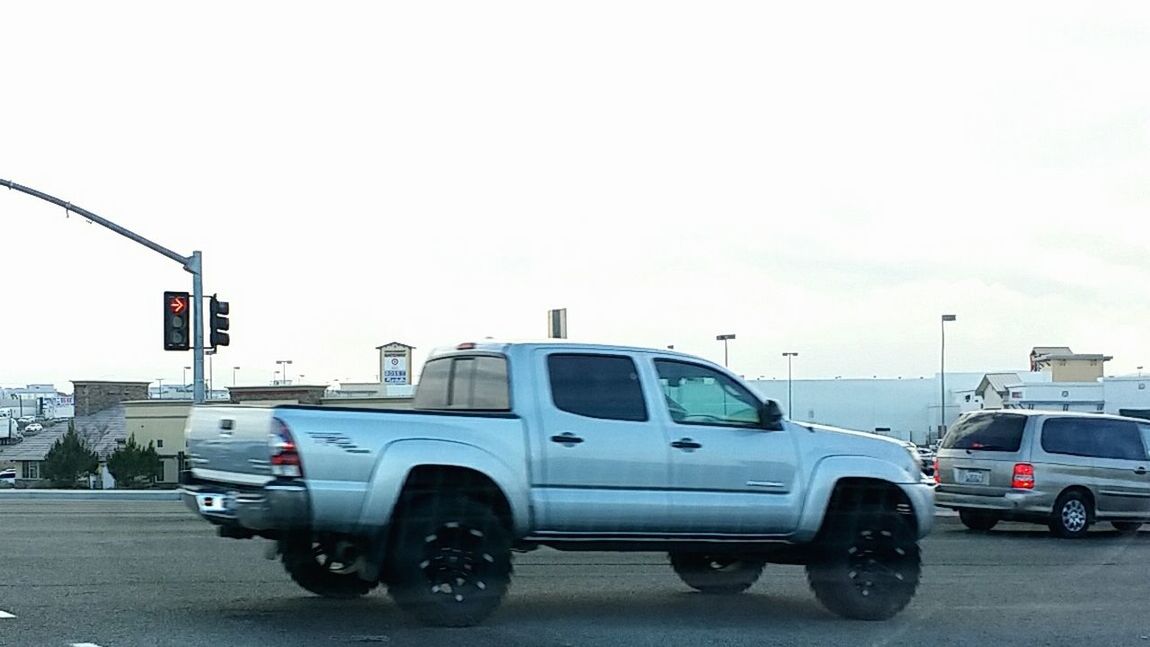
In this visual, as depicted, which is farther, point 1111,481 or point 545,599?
point 1111,481

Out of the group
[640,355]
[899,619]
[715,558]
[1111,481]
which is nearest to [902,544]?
[899,619]

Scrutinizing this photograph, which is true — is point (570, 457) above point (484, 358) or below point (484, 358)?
below

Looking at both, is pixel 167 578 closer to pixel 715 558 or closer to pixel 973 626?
pixel 715 558

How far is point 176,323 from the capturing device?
27672 mm

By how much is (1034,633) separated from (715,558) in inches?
109

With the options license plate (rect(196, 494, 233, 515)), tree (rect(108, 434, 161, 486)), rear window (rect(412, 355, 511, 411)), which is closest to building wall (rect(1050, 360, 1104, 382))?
tree (rect(108, 434, 161, 486))

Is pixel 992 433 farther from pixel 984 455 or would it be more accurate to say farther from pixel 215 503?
pixel 215 503

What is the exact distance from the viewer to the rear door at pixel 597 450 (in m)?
10.3

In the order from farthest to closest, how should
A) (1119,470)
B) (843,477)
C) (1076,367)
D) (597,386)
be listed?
1. (1076,367)
2. (1119,470)
3. (843,477)
4. (597,386)

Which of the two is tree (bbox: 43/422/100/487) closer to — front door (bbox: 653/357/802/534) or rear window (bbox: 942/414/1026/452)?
rear window (bbox: 942/414/1026/452)

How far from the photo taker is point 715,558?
12297 mm

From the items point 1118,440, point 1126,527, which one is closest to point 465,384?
point 1118,440

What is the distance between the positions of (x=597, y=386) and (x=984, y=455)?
35.5 feet

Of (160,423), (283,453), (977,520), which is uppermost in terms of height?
(283,453)
